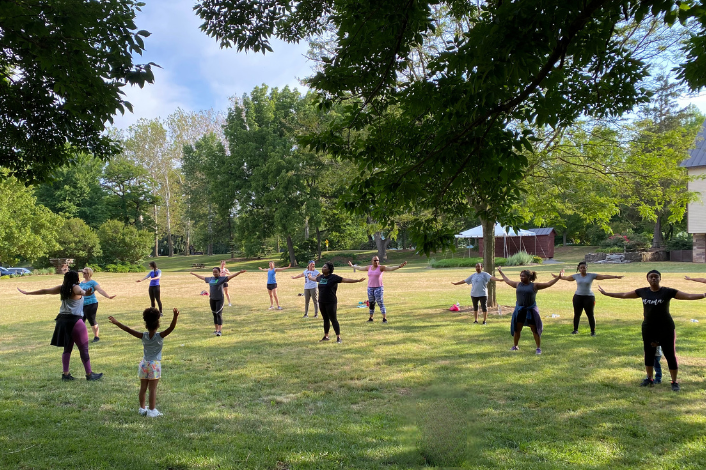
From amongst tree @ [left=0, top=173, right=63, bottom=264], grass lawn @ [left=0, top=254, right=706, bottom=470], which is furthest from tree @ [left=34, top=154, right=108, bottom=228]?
grass lawn @ [left=0, top=254, right=706, bottom=470]

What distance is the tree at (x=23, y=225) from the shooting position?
Answer: 34062mm

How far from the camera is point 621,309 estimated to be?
1503cm

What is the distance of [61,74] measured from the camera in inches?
206

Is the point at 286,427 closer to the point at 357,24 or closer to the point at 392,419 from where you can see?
the point at 392,419

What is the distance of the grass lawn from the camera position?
4.65 meters

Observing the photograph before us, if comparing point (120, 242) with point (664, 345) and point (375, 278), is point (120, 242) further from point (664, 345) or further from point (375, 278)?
point (664, 345)

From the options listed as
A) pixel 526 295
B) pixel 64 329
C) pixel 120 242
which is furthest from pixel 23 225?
pixel 526 295

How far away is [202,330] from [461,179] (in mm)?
9273

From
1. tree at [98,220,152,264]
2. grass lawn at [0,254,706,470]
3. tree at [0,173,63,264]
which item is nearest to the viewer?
grass lawn at [0,254,706,470]

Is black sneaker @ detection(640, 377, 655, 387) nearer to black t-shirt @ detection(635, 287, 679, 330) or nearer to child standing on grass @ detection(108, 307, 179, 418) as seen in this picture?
black t-shirt @ detection(635, 287, 679, 330)

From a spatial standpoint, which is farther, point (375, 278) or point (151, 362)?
point (375, 278)

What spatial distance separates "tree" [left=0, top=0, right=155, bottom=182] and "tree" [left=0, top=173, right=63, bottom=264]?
31.3 m

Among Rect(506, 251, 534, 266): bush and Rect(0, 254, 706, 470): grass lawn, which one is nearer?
Rect(0, 254, 706, 470): grass lawn

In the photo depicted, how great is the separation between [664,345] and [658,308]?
1.70 feet
